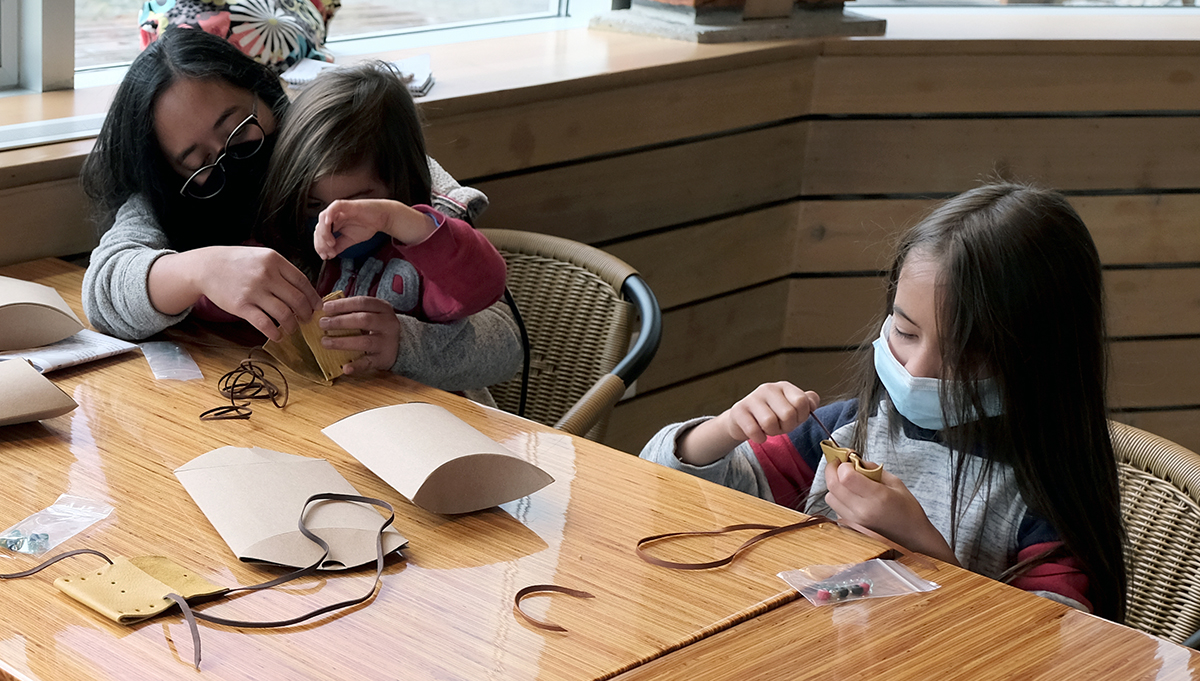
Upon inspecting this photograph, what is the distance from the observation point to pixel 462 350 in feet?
4.95

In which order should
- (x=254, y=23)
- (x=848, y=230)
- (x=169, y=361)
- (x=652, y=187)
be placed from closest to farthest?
(x=169, y=361) < (x=254, y=23) < (x=652, y=187) < (x=848, y=230)

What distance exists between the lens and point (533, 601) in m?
0.90

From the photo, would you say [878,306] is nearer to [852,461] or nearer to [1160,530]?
[1160,530]

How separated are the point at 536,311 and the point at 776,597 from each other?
1.03 meters

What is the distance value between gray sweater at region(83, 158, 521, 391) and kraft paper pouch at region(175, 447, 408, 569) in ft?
1.22

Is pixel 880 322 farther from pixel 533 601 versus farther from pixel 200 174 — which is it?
pixel 200 174

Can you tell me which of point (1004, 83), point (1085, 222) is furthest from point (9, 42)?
point (1085, 222)

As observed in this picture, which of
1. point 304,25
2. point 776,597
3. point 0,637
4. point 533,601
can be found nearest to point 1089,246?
point 776,597

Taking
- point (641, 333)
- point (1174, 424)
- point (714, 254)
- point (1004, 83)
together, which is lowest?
point (1174, 424)

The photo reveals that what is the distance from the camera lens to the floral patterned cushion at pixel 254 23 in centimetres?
194

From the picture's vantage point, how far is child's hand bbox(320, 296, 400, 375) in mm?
1343

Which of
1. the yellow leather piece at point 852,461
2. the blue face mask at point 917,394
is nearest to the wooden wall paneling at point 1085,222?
the blue face mask at point 917,394

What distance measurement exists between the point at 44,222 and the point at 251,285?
539 millimetres

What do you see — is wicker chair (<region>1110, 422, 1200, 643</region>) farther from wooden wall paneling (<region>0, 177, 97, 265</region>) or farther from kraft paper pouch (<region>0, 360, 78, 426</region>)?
wooden wall paneling (<region>0, 177, 97, 265</region>)
